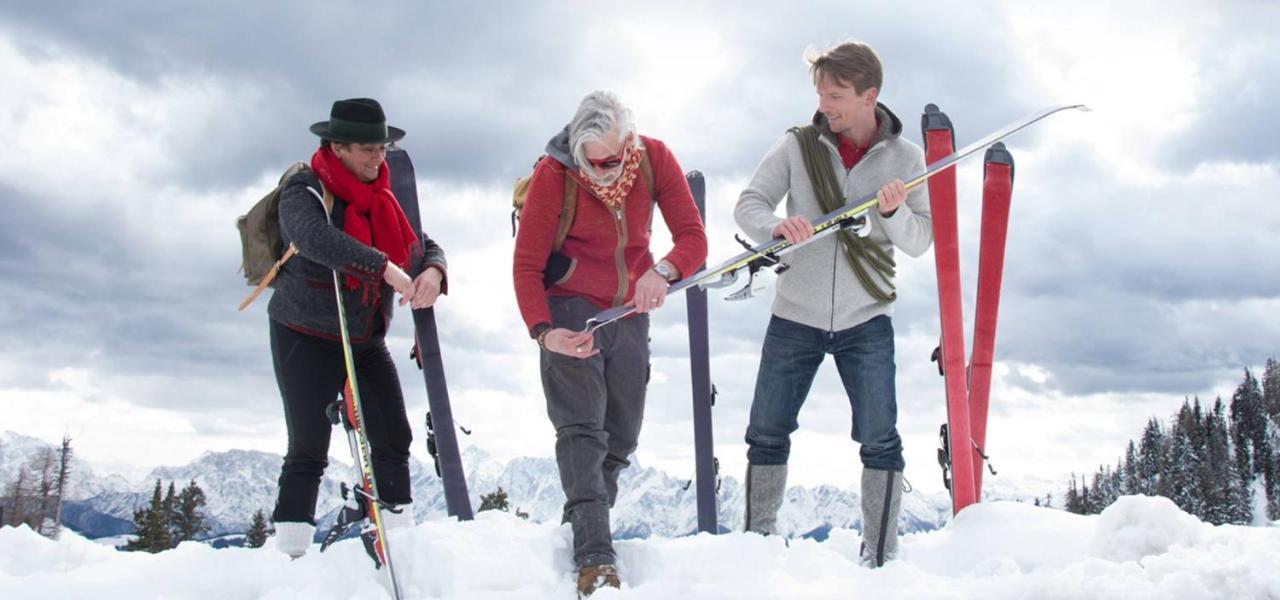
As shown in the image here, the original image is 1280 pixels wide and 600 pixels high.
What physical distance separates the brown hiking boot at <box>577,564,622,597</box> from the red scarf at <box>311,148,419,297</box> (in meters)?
1.84

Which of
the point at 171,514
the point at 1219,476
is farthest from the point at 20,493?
the point at 1219,476

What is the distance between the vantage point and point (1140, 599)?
144 inches

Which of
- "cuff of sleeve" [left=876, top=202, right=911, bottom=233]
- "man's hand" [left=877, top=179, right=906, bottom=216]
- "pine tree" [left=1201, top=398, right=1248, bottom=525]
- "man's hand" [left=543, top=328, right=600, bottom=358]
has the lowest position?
"man's hand" [left=543, top=328, right=600, bottom=358]

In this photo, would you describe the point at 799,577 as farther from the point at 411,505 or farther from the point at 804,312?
the point at 411,505

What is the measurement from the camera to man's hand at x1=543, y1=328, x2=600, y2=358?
15.4ft

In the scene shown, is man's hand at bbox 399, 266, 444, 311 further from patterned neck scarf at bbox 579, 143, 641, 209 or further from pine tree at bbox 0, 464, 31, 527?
pine tree at bbox 0, 464, 31, 527

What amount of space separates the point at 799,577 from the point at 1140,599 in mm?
1423


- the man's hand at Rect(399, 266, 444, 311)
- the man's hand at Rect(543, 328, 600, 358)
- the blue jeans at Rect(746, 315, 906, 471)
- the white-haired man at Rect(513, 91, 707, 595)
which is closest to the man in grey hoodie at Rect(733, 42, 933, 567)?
the blue jeans at Rect(746, 315, 906, 471)

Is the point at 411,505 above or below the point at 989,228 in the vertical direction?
below

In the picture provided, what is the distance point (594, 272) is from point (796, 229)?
3.43ft

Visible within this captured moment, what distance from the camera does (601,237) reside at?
493 cm

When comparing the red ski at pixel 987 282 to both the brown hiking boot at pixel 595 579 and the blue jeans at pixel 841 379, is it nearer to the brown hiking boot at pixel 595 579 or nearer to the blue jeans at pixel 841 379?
the blue jeans at pixel 841 379

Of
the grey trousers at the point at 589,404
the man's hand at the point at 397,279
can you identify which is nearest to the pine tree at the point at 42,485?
the man's hand at the point at 397,279

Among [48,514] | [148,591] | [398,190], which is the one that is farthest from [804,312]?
[48,514]
